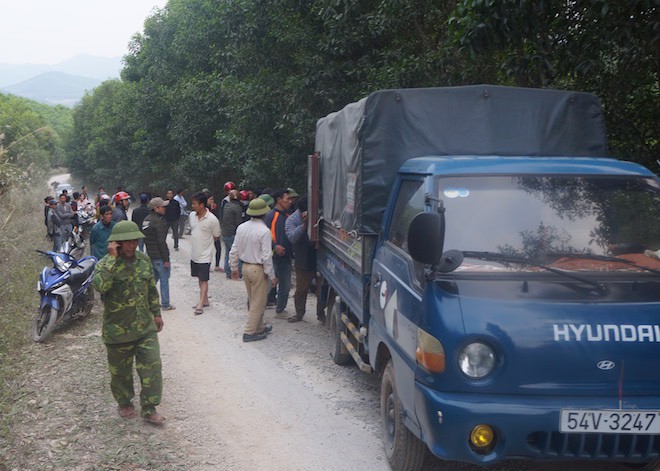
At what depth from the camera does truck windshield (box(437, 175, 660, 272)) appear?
412 cm

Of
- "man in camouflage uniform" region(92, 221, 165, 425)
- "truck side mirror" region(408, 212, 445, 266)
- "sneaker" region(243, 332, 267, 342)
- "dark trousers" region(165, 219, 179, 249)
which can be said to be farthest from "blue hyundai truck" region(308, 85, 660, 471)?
"dark trousers" region(165, 219, 179, 249)

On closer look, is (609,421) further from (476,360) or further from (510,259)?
(510,259)

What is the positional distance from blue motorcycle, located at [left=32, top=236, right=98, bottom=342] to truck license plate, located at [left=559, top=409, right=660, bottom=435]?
22.3 ft

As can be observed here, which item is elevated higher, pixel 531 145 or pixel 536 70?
pixel 536 70

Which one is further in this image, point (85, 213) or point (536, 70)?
point (85, 213)

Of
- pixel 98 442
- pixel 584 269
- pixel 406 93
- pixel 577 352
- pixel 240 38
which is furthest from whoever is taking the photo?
pixel 240 38

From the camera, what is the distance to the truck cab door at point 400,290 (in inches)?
164

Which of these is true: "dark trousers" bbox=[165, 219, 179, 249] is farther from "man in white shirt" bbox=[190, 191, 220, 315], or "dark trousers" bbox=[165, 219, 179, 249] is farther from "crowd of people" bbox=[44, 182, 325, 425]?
"man in white shirt" bbox=[190, 191, 220, 315]

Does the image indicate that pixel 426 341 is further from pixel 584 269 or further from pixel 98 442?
pixel 98 442

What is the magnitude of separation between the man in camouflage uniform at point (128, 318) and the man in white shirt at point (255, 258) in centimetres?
265

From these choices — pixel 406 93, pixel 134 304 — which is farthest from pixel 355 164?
pixel 134 304

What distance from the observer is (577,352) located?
3.65 metres

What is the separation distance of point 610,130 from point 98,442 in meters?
6.91

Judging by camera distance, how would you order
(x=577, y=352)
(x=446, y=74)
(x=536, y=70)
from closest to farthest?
(x=577, y=352) → (x=536, y=70) → (x=446, y=74)
